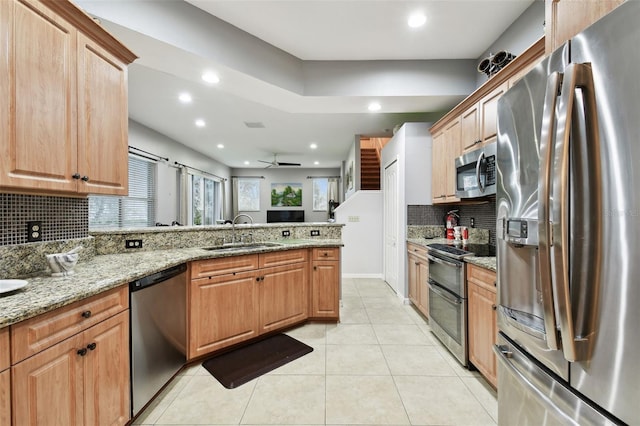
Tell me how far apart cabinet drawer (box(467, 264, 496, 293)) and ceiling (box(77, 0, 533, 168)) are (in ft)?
6.83

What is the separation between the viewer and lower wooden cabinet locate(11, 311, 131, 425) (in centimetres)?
103

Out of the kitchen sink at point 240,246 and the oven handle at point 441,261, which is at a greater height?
the kitchen sink at point 240,246

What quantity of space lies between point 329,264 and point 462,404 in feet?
5.42

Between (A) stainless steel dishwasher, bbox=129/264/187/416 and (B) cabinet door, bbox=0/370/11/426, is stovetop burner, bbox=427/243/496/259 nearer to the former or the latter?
(A) stainless steel dishwasher, bbox=129/264/187/416

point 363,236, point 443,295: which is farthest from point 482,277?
point 363,236

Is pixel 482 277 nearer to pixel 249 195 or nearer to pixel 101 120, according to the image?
pixel 101 120

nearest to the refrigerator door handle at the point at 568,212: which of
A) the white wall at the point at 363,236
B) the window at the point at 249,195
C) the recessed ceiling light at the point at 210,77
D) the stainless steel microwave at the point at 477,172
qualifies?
the stainless steel microwave at the point at 477,172

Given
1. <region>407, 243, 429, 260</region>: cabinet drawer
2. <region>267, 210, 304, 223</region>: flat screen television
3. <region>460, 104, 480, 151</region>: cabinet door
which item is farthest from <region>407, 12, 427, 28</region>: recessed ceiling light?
<region>267, 210, 304, 223</region>: flat screen television

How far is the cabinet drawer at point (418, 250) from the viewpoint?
10.1 ft

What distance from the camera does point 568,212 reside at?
80cm

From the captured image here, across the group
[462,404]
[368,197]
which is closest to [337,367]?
[462,404]

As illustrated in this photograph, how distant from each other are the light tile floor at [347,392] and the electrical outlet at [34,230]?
128 cm

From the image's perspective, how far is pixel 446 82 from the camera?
10.1 ft

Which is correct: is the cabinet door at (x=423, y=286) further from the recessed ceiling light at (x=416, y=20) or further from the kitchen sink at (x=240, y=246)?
the recessed ceiling light at (x=416, y=20)
